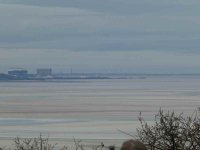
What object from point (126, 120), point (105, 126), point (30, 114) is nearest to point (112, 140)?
point (105, 126)

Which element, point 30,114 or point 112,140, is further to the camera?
point 30,114

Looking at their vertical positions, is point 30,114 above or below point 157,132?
above

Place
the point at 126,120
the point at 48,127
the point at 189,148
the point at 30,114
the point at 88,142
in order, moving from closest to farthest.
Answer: the point at 189,148 → the point at 88,142 → the point at 48,127 → the point at 126,120 → the point at 30,114

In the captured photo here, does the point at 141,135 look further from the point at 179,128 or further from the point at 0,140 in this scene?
the point at 0,140

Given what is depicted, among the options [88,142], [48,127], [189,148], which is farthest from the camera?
[48,127]

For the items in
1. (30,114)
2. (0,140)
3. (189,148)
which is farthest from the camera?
(30,114)

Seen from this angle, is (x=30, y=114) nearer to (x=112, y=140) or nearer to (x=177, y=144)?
(x=112, y=140)

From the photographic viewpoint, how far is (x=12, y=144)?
3197cm

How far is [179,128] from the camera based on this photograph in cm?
989

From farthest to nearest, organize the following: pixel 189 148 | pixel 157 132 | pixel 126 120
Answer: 1. pixel 126 120
2. pixel 157 132
3. pixel 189 148

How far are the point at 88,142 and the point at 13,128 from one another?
13.4 meters

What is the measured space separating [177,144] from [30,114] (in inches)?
1956

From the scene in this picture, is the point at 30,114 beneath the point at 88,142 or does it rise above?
above

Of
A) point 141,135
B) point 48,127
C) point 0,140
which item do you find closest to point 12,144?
point 0,140
